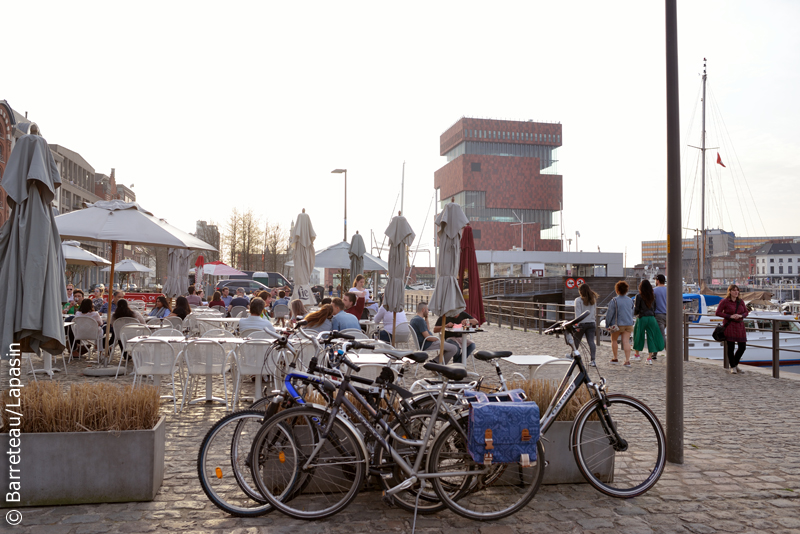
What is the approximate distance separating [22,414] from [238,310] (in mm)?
11120

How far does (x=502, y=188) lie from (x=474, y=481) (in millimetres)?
108799

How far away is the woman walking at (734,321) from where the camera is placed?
38.8ft

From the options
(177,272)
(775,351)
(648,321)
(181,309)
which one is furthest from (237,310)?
(775,351)

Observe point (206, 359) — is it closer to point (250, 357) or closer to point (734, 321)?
point (250, 357)

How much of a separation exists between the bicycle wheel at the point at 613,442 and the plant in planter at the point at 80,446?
3.15 meters

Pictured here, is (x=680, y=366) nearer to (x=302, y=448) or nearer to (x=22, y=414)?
(x=302, y=448)

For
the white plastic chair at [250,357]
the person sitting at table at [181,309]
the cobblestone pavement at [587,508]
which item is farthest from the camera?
the person sitting at table at [181,309]

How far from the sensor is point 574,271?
88938mm

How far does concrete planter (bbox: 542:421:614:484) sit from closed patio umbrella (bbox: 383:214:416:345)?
243 inches

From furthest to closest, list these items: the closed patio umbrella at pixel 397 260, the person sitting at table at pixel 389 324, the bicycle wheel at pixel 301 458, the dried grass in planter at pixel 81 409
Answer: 1. the closed patio umbrella at pixel 397 260
2. the person sitting at table at pixel 389 324
3. the dried grass in planter at pixel 81 409
4. the bicycle wheel at pixel 301 458

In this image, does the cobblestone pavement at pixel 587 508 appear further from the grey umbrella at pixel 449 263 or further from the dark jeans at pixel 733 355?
the dark jeans at pixel 733 355

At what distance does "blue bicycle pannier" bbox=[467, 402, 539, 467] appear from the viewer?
4027 mm

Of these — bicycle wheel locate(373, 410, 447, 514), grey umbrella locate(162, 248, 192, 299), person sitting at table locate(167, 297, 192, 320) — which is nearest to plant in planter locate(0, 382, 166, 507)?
bicycle wheel locate(373, 410, 447, 514)

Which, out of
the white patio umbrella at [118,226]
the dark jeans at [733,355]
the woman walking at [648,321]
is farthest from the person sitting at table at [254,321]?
the dark jeans at [733,355]
